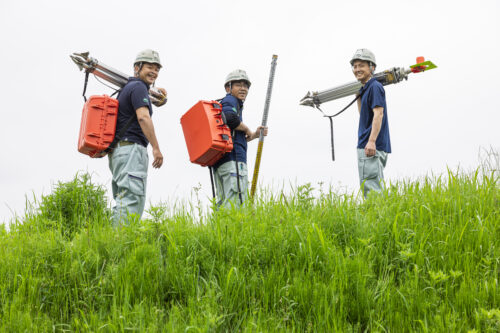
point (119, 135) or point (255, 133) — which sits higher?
point (255, 133)

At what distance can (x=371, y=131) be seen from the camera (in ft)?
19.6

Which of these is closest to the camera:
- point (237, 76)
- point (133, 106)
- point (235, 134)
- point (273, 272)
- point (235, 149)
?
point (273, 272)

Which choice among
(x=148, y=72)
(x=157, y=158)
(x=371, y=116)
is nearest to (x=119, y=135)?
(x=157, y=158)

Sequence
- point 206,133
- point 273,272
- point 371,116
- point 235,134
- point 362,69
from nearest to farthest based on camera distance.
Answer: point 273,272
point 371,116
point 206,133
point 362,69
point 235,134

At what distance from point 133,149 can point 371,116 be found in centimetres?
324

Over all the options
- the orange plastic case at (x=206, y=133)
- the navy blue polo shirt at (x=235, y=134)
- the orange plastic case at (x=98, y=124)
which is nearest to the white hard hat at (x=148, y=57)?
the orange plastic case at (x=98, y=124)

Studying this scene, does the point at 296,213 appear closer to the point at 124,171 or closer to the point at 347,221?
the point at 347,221

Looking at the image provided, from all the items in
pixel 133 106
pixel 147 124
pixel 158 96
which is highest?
pixel 158 96

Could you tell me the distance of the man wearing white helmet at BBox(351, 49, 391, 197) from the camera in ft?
19.6

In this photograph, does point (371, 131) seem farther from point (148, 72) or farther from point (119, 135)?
point (119, 135)

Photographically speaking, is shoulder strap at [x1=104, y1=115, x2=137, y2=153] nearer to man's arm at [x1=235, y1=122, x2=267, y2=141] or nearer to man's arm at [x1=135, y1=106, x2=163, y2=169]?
man's arm at [x1=135, y1=106, x2=163, y2=169]

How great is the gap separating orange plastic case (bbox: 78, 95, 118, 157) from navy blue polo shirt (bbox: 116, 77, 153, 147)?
0.09 m

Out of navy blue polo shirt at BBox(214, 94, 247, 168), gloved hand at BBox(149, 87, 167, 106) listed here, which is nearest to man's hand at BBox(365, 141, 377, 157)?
navy blue polo shirt at BBox(214, 94, 247, 168)

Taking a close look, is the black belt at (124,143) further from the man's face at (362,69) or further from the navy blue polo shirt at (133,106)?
the man's face at (362,69)
